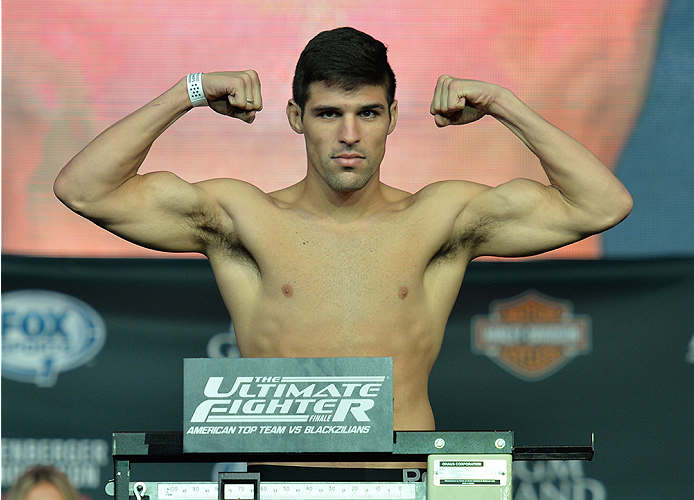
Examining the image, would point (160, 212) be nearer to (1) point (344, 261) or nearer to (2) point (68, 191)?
(2) point (68, 191)

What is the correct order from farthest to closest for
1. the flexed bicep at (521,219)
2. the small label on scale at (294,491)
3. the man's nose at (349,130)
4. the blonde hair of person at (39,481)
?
1. the blonde hair of person at (39,481)
2. the flexed bicep at (521,219)
3. the man's nose at (349,130)
4. the small label on scale at (294,491)

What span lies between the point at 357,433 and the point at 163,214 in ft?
2.92

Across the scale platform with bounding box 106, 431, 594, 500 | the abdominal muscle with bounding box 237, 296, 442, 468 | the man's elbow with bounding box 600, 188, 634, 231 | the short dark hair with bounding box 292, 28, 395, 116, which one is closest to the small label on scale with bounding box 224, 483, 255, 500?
the scale platform with bounding box 106, 431, 594, 500

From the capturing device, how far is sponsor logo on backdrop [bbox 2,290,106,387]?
3.17m

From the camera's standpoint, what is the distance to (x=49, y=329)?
10.4 ft

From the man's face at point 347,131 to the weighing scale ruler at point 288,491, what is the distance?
841mm

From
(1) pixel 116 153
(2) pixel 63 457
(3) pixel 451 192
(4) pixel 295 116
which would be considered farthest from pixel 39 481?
(3) pixel 451 192

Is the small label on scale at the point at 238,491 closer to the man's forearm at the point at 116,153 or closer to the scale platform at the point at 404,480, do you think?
the scale platform at the point at 404,480

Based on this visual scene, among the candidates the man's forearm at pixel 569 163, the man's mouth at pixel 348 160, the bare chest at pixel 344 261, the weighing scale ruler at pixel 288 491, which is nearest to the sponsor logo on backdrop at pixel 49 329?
the bare chest at pixel 344 261

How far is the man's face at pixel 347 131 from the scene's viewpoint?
6.89 ft

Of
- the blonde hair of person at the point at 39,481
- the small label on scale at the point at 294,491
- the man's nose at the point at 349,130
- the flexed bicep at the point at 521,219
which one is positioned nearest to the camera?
the small label on scale at the point at 294,491

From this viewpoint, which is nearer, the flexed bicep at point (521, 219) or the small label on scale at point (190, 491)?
the small label on scale at point (190, 491)

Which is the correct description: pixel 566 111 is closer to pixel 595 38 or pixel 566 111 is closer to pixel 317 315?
pixel 595 38

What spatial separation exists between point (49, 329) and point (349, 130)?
1566 millimetres
